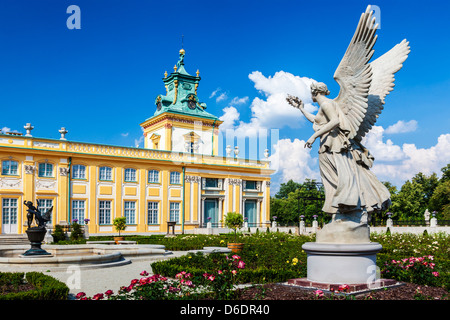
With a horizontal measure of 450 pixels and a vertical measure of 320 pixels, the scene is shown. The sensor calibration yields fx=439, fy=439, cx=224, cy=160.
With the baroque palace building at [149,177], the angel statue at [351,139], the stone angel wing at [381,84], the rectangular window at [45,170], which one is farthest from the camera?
the rectangular window at [45,170]

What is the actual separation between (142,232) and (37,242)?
68.4 feet

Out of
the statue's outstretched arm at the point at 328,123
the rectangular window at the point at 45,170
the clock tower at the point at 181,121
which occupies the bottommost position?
the statue's outstretched arm at the point at 328,123

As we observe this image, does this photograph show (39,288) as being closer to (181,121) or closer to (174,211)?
(174,211)

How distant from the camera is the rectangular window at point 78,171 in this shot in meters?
32.0

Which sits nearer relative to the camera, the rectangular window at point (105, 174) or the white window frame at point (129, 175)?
the rectangular window at point (105, 174)

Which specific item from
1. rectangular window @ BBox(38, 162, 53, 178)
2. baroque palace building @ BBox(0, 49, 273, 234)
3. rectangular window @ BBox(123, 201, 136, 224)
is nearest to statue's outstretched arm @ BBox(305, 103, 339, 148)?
baroque palace building @ BBox(0, 49, 273, 234)

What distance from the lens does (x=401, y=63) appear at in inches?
305

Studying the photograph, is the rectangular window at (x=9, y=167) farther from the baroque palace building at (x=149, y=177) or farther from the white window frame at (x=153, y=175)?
the white window frame at (x=153, y=175)

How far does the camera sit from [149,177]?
3578cm

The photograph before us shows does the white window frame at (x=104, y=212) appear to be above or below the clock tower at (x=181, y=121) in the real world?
below

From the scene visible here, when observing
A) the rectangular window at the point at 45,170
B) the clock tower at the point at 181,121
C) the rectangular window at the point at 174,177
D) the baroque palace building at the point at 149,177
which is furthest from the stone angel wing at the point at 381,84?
the clock tower at the point at 181,121

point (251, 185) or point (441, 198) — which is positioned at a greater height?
point (251, 185)

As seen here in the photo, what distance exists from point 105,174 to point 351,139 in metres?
28.3

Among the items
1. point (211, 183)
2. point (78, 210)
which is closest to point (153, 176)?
point (211, 183)
